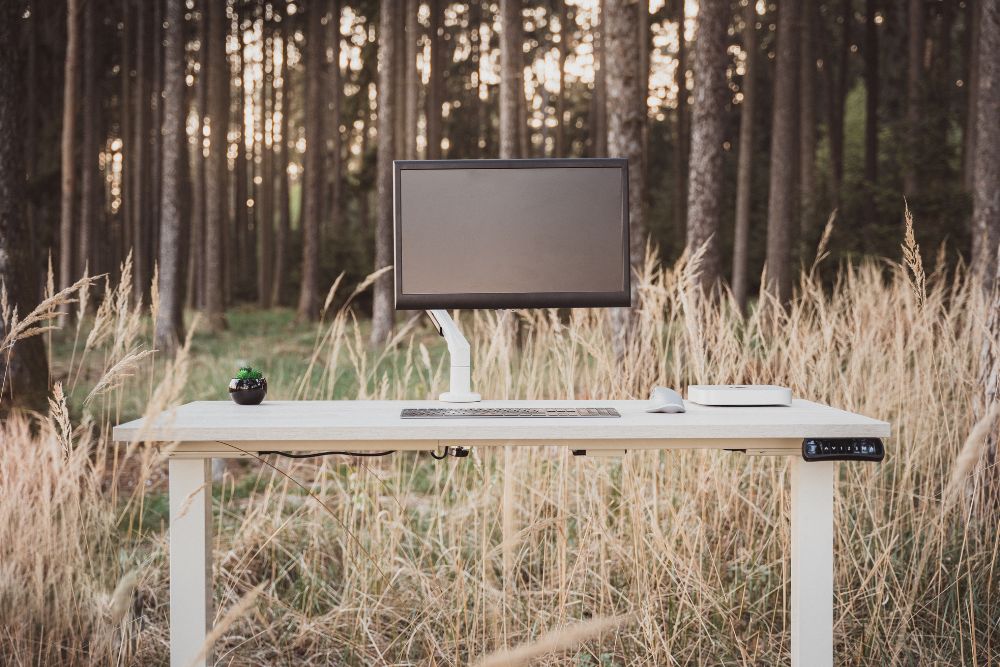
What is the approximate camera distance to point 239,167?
702 inches

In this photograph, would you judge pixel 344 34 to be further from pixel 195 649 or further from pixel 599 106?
pixel 195 649

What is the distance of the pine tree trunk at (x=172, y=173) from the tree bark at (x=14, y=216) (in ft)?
15.0

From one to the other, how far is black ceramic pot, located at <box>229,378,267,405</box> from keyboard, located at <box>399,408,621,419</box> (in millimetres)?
442

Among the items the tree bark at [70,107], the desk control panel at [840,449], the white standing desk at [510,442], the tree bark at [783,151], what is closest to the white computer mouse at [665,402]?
the white standing desk at [510,442]

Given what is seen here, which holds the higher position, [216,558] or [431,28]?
[431,28]

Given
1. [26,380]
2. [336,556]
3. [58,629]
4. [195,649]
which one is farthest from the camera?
[26,380]

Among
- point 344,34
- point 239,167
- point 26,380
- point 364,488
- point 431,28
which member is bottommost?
point 364,488

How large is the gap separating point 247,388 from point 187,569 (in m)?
0.48

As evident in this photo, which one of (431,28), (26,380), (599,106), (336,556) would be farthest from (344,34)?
(336,556)

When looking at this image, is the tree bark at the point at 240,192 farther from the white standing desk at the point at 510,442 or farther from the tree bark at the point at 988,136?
the white standing desk at the point at 510,442

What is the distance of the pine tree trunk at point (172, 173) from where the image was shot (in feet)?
27.3

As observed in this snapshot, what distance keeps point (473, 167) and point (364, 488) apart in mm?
1042

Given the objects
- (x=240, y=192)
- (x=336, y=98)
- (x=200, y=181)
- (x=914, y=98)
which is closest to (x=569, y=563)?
(x=914, y=98)

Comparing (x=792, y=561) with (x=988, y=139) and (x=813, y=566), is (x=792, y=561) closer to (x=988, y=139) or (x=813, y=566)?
(x=813, y=566)
